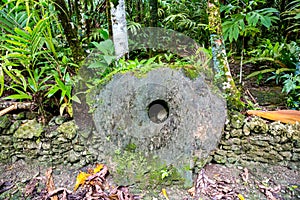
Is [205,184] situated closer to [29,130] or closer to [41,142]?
[41,142]

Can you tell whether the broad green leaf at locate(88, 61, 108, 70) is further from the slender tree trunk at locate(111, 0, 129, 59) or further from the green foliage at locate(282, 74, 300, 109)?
the green foliage at locate(282, 74, 300, 109)

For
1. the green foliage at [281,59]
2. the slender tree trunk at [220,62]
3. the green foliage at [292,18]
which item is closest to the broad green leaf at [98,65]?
the slender tree trunk at [220,62]

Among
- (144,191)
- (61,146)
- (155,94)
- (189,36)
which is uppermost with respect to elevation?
(189,36)

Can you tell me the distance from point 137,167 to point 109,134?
37 cm

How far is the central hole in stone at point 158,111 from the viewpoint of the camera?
1897 millimetres

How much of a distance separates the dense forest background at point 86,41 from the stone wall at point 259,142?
2.02 ft

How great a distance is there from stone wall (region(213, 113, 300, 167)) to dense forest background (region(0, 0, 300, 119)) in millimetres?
616

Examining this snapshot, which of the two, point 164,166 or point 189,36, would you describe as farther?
point 189,36

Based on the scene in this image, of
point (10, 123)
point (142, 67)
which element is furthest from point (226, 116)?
point (10, 123)

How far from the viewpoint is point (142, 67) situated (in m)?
1.91

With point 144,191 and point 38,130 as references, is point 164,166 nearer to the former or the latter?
point 144,191

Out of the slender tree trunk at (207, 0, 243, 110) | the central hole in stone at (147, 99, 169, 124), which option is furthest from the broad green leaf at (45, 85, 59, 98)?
the slender tree trunk at (207, 0, 243, 110)

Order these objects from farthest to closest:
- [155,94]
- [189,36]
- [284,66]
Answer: [189,36]
[284,66]
[155,94]

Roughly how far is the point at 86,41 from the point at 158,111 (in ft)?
5.17
